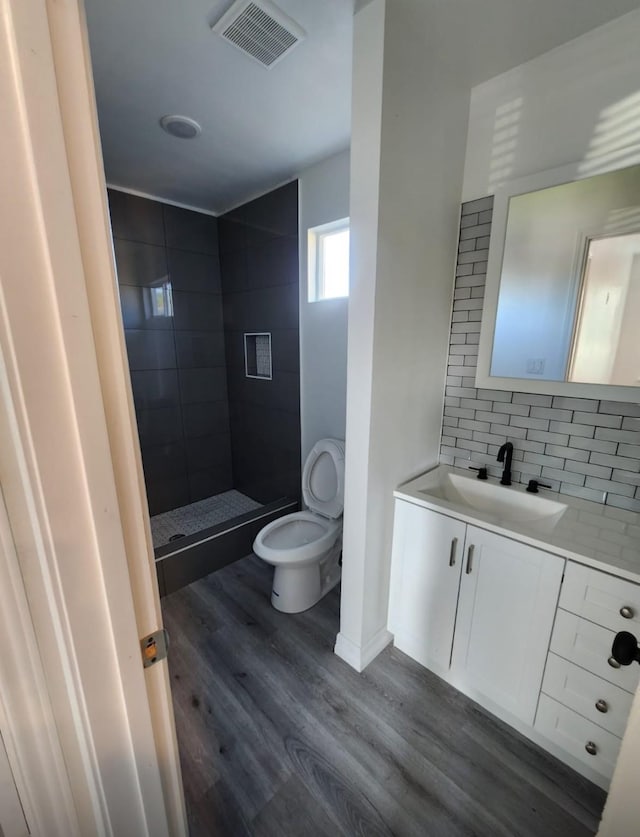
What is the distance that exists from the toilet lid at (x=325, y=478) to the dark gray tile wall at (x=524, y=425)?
1.99 ft

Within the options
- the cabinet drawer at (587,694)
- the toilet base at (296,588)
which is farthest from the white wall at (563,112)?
the toilet base at (296,588)

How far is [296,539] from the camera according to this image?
2.03m

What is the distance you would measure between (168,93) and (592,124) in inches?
66.1

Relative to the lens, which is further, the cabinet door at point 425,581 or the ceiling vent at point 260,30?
the cabinet door at point 425,581

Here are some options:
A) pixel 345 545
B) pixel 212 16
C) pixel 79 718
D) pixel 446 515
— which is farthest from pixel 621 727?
pixel 212 16

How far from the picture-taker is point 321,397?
2314 millimetres

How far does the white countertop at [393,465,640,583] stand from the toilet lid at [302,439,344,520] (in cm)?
60

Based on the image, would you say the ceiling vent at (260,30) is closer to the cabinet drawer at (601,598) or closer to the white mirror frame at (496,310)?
the white mirror frame at (496,310)

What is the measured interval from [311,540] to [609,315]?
5.67 ft

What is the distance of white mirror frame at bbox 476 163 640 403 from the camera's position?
1.34m

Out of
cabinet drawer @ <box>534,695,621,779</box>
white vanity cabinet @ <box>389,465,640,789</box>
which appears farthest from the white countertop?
cabinet drawer @ <box>534,695,621,779</box>

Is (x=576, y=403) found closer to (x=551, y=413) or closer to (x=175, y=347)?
(x=551, y=413)

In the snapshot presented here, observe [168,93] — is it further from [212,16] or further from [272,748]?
[272,748]

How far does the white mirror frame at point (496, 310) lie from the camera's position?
1.34 meters
